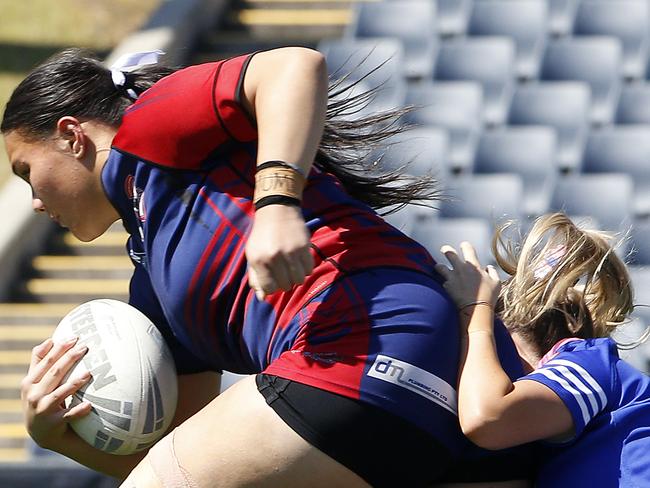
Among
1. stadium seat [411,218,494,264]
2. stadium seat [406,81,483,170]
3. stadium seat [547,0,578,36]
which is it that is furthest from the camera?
stadium seat [547,0,578,36]

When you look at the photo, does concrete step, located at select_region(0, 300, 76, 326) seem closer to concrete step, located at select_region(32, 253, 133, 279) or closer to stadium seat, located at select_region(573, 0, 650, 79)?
concrete step, located at select_region(32, 253, 133, 279)

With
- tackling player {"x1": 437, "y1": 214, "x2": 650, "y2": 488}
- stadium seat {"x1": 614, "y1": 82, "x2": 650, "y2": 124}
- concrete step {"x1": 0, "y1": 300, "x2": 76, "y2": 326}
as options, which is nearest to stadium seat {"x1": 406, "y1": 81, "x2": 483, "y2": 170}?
stadium seat {"x1": 614, "y1": 82, "x2": 650, "y2": 124}

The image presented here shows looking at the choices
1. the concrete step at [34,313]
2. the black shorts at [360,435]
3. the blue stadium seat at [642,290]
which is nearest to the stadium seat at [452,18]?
the blue stadium seat at [642,290]

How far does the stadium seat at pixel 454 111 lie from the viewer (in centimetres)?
650

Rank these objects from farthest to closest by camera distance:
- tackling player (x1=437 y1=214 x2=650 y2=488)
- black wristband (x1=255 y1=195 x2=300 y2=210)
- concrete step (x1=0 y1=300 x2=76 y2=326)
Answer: concrete step (x1=0 y1=300 x2=76 y2=326), tackling player (x1=437 y1=214 x2=650 y2=488), black wristband (x1=255 y1=195 x2=300 y2=210)

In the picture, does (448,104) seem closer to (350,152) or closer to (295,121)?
(350,152)

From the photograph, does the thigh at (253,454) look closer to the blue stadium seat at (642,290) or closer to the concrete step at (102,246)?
the blue stadium seat at (642,290)

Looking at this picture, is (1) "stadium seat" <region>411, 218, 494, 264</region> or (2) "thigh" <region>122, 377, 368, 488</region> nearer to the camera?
(2) "thigh" <region>122, 377, 368, 488</region>

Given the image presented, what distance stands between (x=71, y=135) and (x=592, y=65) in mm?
4953

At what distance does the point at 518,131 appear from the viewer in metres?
6.30

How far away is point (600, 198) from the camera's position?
5.92m

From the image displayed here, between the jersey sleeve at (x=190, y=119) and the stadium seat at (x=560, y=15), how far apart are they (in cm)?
522

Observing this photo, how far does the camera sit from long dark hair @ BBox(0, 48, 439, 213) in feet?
7.36

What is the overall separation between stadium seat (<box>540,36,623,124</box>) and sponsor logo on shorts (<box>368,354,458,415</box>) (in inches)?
189
